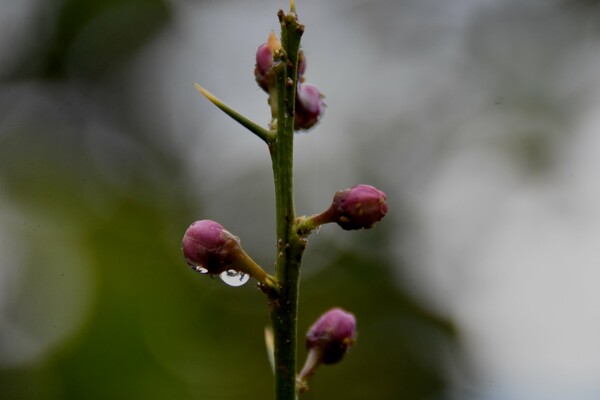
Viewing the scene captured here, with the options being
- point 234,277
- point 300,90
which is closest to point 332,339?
point 234,277

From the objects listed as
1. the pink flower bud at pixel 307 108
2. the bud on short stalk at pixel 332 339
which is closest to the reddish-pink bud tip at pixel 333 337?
the bud on short stalk at pixel 332 339

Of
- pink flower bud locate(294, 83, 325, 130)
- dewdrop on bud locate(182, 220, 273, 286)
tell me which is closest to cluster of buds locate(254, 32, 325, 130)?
pink flower bud locate(294, 83, 325, 130)

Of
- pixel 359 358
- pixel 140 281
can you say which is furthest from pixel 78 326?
pixel 359 358

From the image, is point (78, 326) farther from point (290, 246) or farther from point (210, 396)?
point (290, 246)

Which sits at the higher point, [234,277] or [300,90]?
[300,90]

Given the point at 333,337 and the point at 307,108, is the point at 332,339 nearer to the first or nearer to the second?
the point at 333,337

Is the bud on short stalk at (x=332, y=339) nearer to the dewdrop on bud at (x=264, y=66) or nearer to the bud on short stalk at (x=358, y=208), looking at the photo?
the bud on short stalk at (x=358, y=208)
